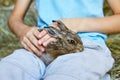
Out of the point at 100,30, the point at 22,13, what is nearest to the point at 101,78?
the point at 100,30

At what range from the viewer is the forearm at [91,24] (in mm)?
1473

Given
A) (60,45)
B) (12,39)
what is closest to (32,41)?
(60,45)

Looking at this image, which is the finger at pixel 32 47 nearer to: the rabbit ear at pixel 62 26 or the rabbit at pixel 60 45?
the rabbit at pixel 60 45

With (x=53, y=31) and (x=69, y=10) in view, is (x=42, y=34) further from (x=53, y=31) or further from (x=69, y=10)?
(x=69, y=10)

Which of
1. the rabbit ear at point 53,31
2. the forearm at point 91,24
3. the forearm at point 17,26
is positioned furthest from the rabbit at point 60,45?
the forearm at point 17,26

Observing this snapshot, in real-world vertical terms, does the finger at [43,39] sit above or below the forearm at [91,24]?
above

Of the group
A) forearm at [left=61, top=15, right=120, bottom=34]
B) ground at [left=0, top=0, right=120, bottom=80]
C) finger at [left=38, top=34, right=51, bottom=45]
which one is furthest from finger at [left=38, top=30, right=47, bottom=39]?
ground at [left=0, top=0, right=120, bottom=80]

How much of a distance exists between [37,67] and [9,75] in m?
0.13

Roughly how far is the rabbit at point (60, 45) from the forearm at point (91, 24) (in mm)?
127

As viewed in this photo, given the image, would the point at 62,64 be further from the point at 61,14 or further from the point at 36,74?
the point at 61,14

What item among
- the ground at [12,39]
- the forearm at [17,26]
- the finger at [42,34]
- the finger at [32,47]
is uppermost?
the finger at [42,34]

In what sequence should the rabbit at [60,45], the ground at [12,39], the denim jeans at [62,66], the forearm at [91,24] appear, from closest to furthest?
1. the denim jeans at [62,66]
2. the rabbit at [60,45]
3. the forearm at [91,24]
4. the ground at [12,39]

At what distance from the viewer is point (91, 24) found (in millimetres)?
1487

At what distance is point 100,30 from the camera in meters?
1.49
